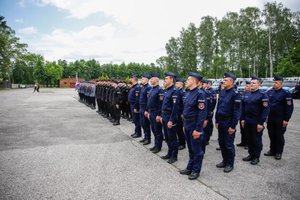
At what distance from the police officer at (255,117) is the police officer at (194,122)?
5.18 feet

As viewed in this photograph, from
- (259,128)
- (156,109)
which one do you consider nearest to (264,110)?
(259,128)

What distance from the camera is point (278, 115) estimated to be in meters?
5.91

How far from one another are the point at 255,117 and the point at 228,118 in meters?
0.98

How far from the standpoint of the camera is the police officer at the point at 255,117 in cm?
548

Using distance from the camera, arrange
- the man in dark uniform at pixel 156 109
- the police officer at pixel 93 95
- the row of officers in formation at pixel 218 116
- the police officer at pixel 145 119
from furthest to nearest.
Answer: the police officer at pixel 93 95 → the police officer at pixel 145 119 → the man in dark uniform at pixel 156 109 → the row of officers in formation at pixel 218 116

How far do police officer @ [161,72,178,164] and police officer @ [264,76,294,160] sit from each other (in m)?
2.43

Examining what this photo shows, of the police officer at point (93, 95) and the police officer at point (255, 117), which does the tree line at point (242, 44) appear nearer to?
the police officer at point (93, 95)

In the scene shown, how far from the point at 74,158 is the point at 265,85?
23.6 metres

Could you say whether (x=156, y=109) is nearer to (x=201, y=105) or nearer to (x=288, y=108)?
(x=201, y=105)

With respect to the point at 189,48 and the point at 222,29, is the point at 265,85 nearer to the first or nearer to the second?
the point at 222,29

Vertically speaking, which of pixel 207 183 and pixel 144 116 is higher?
pixel 144 116

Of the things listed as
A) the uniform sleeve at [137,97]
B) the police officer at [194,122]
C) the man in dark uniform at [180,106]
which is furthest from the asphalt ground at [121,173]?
the uniform sleeve at [137,97]

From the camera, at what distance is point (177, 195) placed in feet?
12.9

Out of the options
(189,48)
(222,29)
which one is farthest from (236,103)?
(189,48)
